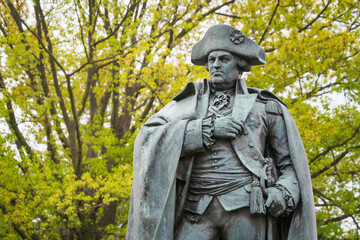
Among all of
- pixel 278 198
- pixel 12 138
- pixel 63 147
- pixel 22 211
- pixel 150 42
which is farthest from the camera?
pixel 63 147

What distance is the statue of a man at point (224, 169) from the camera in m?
4.03

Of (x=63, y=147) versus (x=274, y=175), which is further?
(x=63, y=147)

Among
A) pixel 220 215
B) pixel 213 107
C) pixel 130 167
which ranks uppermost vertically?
pixel 130 167

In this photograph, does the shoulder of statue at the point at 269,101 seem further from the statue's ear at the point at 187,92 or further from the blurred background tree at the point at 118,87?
the blurred background tree at the point at 118,87

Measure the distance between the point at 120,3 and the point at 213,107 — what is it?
29.8 ft

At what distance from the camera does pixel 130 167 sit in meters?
13.4

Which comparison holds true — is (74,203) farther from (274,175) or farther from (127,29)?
(274,175)

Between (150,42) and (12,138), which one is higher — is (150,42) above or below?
above

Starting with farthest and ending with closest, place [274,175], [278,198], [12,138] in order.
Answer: [12,138]
[274,175]
[278,198]

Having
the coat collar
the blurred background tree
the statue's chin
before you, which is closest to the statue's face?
the statue's chin

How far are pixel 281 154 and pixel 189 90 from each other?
3.25ft

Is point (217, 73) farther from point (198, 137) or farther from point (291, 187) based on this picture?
point (291, 187)

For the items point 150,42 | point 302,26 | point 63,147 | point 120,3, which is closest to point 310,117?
point 302,26

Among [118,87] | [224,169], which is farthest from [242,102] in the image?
[118,87]
